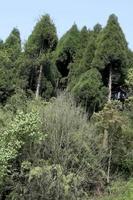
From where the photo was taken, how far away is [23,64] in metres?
25.1

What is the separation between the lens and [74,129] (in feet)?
62.6

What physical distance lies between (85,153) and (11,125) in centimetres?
278

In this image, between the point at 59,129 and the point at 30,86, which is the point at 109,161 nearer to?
the point at 59,129

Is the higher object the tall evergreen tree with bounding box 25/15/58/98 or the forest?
the tall evergreen tree with bounding box 25/15/58/98

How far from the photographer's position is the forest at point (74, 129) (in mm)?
17766

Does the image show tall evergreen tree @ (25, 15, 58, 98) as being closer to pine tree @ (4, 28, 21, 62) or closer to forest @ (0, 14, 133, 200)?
forest @ (0, 14, 133, 200)

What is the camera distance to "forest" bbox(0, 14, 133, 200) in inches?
699

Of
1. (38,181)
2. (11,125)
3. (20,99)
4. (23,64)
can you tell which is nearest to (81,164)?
(38,181)

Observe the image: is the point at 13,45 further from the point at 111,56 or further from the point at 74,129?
the point at 74,129

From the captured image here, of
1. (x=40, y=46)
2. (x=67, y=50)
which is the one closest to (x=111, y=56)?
(x=40, y=46)

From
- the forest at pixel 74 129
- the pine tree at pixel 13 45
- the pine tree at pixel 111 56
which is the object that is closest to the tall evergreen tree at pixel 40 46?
the forest at pixel 74 129

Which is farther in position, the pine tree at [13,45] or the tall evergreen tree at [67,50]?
the pine tree at [13,45]

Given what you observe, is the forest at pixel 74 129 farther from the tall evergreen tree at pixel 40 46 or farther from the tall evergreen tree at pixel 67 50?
the tall evergreen tree at pixel 67 50

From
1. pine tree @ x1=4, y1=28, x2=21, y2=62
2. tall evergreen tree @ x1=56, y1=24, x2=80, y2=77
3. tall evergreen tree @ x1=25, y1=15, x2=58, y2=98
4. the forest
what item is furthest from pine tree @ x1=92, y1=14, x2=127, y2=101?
pine tree @ x1=4, y1=28, x2=21, y2=62
